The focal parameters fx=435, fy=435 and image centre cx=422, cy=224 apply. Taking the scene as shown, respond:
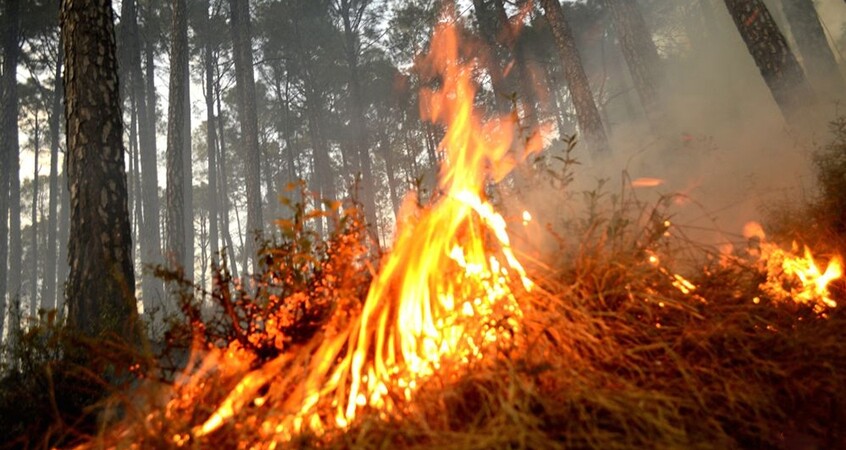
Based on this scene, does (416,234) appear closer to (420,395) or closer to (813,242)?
(420,395)

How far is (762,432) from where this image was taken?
170 centimetres

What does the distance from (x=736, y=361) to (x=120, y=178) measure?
5.28 meters

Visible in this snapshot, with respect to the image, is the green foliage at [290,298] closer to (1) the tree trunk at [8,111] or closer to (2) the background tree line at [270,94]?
(2) the background tree line at [270,94]

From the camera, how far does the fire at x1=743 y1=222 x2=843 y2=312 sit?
268cm

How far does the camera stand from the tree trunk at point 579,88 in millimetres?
9547

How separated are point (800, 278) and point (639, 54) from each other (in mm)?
9782

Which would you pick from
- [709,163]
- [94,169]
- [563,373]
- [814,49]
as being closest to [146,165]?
[94,169]

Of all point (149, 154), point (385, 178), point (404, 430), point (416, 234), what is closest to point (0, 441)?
point (404, 430)

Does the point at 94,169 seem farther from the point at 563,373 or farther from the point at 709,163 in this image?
the point at 709,163

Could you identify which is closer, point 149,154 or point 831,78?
point 831,78

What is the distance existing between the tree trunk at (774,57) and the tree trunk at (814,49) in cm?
274

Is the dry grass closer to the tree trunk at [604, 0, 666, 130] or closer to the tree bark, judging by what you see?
the tree bark

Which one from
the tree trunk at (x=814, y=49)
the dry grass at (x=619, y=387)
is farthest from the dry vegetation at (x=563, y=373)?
the tree trunk at (x=814, y=49)

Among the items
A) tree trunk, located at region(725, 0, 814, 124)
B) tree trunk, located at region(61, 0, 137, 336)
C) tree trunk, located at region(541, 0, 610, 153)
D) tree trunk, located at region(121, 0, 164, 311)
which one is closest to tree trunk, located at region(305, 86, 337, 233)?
tree trunk, located at region(121, 0, 164, 311)
